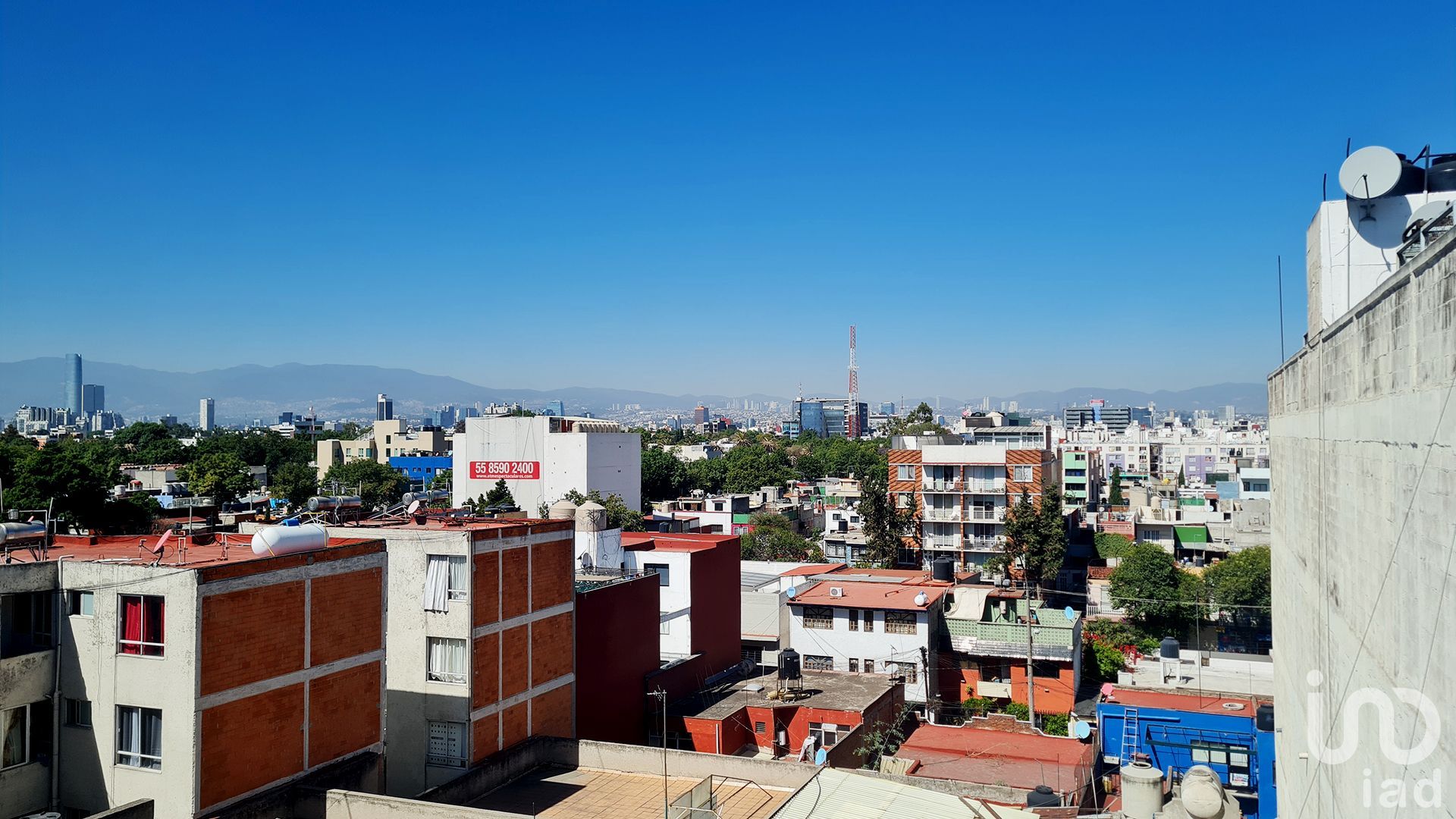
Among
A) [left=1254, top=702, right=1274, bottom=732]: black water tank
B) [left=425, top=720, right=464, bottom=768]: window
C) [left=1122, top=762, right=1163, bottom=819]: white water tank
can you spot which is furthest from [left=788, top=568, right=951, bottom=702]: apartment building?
[left=1122, top=762, right=1163, bottom=819]: white water tank

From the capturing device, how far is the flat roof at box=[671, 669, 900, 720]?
24500 millimetres

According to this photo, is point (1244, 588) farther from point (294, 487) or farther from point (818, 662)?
point (294, 487)

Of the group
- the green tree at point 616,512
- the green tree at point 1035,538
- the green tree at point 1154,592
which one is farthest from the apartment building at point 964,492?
the green tree at point 616,512

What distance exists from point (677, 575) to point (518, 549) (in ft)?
33.5

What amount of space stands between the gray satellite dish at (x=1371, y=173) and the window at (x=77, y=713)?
16924mm

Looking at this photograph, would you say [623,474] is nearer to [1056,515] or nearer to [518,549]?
[1056,515]

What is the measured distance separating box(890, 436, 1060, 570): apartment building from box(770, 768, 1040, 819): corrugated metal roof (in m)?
40.8

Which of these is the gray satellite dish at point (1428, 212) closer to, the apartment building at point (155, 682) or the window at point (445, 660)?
the apartment building at point (155, 682)

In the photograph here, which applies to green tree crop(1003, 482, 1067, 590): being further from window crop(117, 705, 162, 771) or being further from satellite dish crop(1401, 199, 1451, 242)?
window crop(117, 705, 162, 771)

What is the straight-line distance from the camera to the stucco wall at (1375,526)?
17.2 feet

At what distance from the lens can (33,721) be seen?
13031 millimetres

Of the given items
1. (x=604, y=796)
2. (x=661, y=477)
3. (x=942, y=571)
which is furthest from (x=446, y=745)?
(x=661, y=477)

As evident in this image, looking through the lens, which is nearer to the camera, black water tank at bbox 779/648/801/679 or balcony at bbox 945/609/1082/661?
black water tank at bbox 779/648/801/679

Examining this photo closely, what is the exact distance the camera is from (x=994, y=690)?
3133cm
